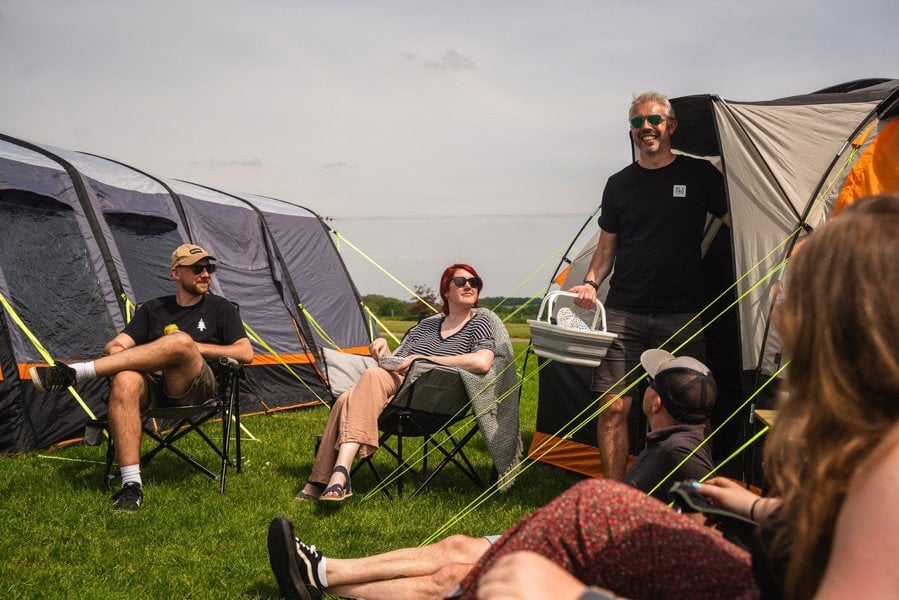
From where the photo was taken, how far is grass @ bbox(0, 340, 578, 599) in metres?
2.93

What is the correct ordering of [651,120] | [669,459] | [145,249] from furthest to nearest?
[145,249] → [651,120] → [669,459]

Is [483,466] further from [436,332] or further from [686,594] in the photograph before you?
[686,594]

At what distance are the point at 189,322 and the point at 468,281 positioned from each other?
1.43 meters

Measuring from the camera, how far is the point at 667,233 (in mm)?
→ 3570

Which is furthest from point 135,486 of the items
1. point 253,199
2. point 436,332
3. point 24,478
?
point 253,199

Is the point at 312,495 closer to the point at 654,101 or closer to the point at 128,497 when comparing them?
the point at 128,497

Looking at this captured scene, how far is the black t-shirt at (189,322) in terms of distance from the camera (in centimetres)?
451

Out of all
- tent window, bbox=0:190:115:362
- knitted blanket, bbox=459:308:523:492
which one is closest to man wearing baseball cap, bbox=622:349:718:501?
knitted blanket, bbox=459:308:523:492

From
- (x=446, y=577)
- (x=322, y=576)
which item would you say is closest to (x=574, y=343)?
(x=446, y=577)

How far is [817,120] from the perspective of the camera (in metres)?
3.48

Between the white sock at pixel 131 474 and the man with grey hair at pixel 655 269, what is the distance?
1.93 m

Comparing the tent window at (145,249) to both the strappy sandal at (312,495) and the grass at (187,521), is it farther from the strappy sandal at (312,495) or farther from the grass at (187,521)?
the strappy sandal at (312,495)

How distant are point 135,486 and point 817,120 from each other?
3117 mm

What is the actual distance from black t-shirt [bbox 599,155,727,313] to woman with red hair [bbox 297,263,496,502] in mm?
828
